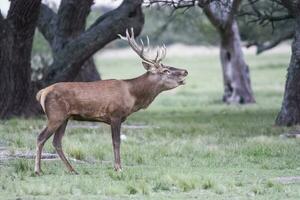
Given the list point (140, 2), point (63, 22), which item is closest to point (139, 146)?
point (140, 2)

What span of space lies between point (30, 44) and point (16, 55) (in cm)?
48

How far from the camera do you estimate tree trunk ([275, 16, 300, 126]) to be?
1955cm

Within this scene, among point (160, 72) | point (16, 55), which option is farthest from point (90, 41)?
point (160, 72)

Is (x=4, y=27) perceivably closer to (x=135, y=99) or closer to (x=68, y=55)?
(x=68, y=55)

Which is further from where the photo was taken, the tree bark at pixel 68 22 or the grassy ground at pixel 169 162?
the tree bark at pixel 68 22

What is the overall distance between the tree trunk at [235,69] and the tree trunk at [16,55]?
35.1ft

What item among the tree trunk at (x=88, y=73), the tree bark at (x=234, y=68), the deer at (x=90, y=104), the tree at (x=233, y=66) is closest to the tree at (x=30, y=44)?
the tree trunk at (x=88, y=73)

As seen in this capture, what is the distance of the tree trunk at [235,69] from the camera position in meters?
31.6

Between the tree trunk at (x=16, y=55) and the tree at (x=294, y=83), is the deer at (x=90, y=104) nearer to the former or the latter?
the tree at (x=294, y=83)

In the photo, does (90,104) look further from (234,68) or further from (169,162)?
(234,68)

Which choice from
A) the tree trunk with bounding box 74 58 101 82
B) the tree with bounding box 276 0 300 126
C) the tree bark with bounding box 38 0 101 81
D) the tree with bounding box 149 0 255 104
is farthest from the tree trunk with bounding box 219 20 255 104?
the tree with bounding box 276 0 300 126

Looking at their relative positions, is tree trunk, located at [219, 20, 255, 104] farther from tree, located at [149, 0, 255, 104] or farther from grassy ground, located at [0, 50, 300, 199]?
grassy ground, located at [0, 50, 300, 199]

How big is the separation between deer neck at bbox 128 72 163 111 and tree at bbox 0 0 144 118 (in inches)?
321

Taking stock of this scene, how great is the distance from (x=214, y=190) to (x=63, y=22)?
1330 cm
